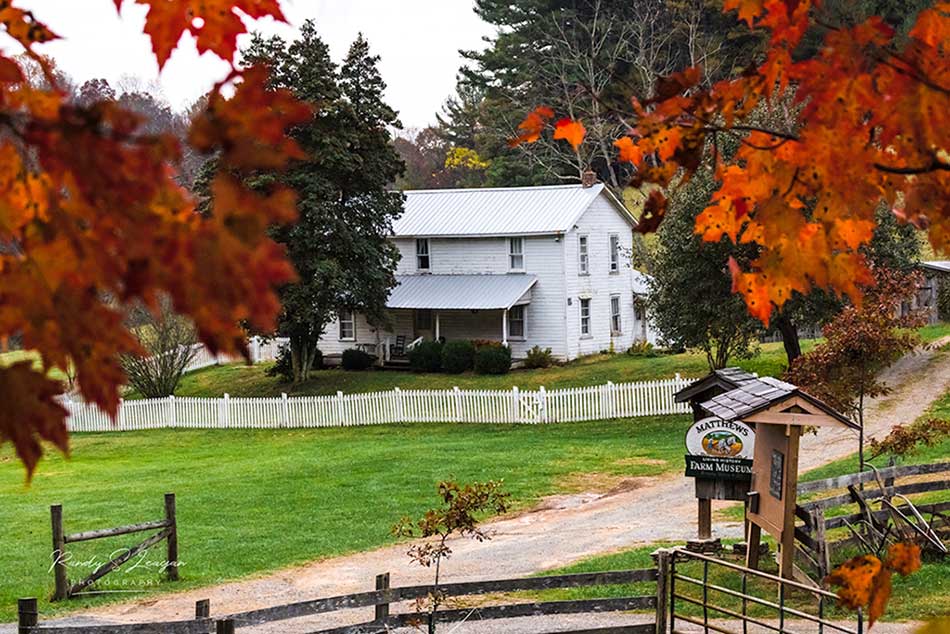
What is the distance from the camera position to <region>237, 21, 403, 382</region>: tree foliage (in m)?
39.9

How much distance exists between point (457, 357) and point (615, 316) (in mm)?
7287

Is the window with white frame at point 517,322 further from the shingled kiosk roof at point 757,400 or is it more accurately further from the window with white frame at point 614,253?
the shingled kiosk roof at point 757,400

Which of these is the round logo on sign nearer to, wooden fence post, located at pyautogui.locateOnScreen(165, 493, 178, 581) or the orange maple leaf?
wooden fence post, located at pyautogui.locateOnScreen(165, 493, 178, 581)

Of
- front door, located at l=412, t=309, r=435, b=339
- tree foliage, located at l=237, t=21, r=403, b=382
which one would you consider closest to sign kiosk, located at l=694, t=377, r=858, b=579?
tree foliage, located at l=237, t=21, r=403, b=382

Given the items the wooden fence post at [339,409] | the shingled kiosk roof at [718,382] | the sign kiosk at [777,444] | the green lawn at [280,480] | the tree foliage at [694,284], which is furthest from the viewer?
the wooden fence post at [339,409]

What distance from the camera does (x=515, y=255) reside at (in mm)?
45750

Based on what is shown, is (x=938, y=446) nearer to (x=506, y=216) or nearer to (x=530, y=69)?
(x=506, y=216)

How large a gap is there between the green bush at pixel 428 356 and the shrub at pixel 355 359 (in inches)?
88.9

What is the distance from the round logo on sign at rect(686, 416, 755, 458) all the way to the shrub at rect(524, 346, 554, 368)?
27.2m

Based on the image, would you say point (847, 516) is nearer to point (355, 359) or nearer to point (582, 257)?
point (582, 257)

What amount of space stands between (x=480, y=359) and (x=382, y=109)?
29.8 ft

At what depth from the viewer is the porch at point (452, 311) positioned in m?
44.4

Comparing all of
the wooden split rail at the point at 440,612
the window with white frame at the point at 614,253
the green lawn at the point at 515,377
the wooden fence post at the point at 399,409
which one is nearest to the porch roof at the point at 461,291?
the green lawn at the point at 515,377

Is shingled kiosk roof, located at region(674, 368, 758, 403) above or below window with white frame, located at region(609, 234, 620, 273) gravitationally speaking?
below
